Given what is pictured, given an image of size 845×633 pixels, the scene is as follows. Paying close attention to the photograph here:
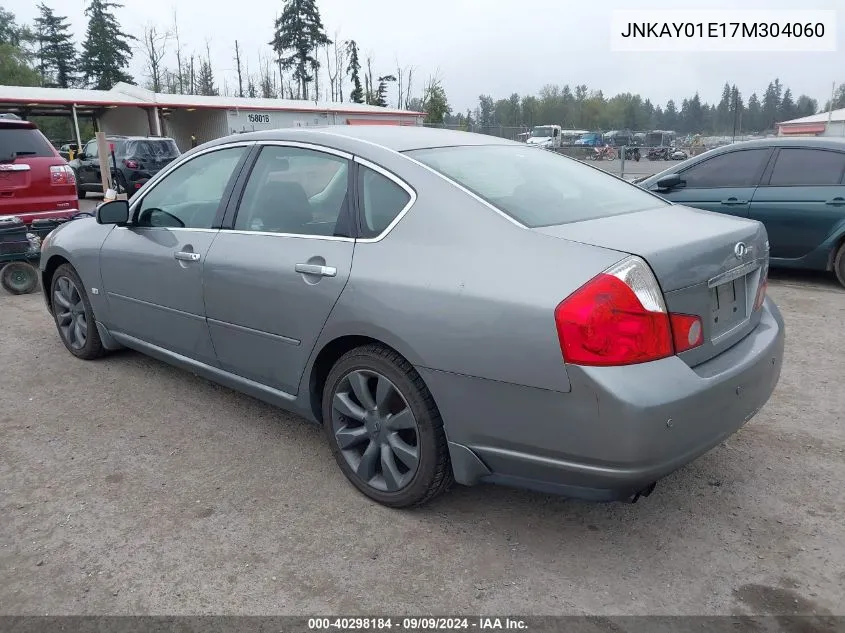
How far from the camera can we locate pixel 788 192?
7023 millimetres

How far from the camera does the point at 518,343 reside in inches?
93.1

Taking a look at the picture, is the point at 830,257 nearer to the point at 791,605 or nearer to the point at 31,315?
the point at 791,605

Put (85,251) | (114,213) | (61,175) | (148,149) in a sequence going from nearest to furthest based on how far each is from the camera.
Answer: (114,213)
(85,251)
(61,175)
(148,149)

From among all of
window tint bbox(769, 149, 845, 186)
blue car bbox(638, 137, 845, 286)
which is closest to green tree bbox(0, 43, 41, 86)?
blue car bbox(638, 137, 845, 286)

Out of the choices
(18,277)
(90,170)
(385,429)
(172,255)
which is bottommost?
(18,277)

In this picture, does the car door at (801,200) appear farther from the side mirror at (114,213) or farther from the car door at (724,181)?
the side mirror at (114,213)

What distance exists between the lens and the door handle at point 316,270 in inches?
117

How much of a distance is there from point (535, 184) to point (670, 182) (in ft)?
16.5

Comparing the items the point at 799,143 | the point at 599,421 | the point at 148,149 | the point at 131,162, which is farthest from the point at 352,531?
the point at 148,149

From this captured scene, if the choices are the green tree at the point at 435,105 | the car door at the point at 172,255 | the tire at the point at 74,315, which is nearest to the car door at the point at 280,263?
the car door at the point at 172,255

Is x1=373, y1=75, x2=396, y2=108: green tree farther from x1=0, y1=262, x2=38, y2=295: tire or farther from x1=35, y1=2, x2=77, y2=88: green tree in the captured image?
x1=0, y1=262, x2=38, y2=295: tire

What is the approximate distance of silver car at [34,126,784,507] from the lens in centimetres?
230

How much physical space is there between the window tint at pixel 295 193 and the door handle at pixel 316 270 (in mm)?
179

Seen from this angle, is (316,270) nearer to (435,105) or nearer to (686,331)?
(686,331)
